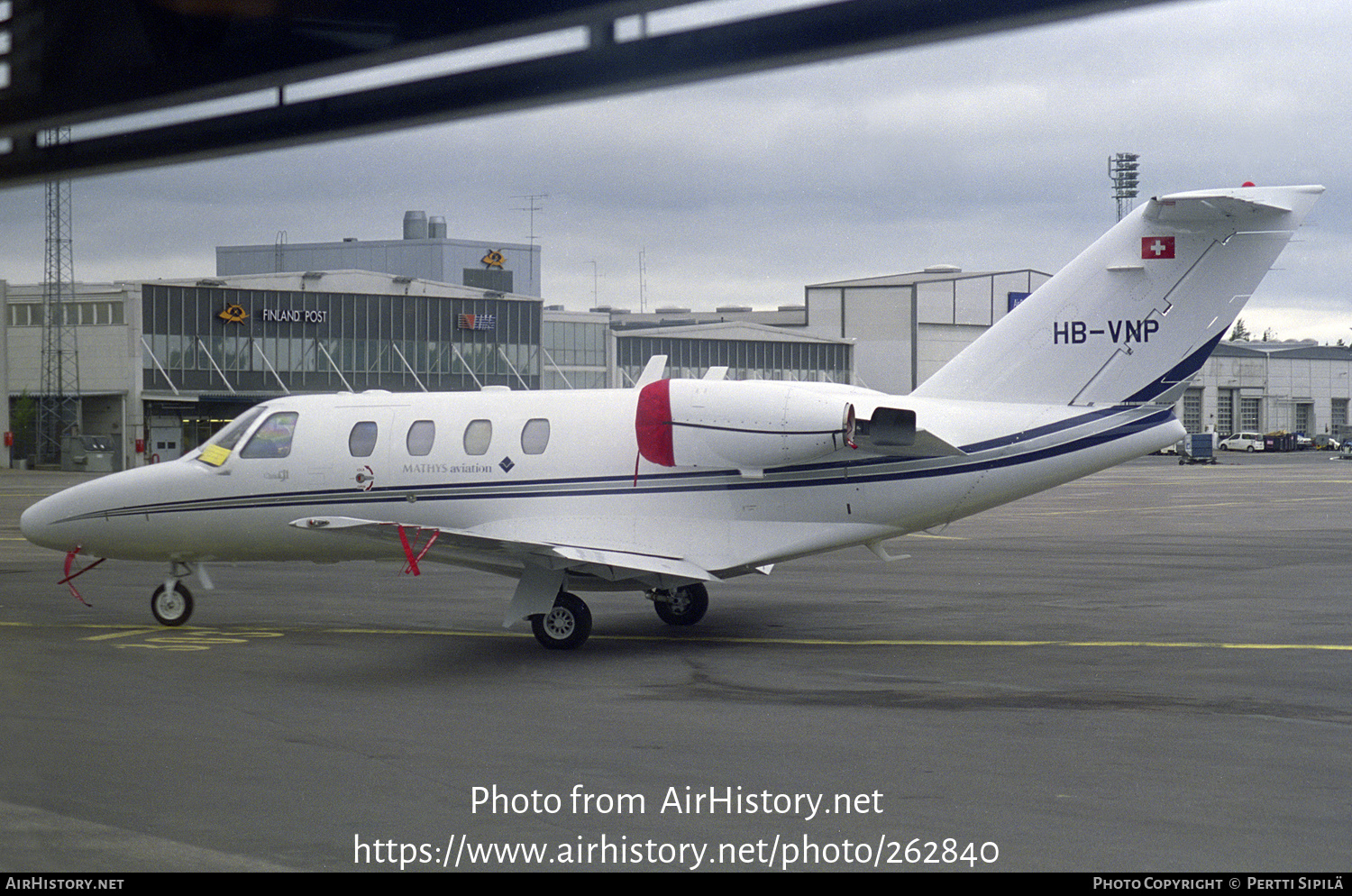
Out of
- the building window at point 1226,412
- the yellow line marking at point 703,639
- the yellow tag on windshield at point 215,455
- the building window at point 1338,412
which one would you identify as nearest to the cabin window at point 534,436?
the yellow line marking at point 703,639

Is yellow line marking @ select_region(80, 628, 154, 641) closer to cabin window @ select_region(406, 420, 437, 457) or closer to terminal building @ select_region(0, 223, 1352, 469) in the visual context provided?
cabin window @ select_region(406, 420, 437, 457)

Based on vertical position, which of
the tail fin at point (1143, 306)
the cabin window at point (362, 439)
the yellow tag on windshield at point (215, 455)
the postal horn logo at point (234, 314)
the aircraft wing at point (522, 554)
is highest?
the postal horn logo at point (234, 314)

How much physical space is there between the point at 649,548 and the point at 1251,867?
888cm

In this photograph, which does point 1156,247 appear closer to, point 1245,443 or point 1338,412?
point 1245,443

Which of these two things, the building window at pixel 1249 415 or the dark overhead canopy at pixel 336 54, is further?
the building window at pixel 1249 415

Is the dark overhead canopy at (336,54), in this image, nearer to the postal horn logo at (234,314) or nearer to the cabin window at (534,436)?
the cabin window at (534,436)

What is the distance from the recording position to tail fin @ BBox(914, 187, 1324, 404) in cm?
1464

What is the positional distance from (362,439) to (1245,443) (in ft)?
349

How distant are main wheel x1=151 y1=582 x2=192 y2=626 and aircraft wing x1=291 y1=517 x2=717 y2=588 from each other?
370cm

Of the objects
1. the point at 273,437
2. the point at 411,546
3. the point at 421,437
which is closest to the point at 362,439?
the point at 421,437

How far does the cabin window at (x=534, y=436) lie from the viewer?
1597 cm

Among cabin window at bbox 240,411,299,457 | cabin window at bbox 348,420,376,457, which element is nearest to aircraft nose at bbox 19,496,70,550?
cabin window at bbox 240,411,299,457

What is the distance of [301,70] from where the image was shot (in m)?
8.90

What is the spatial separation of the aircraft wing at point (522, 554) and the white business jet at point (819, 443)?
4 centimetres
